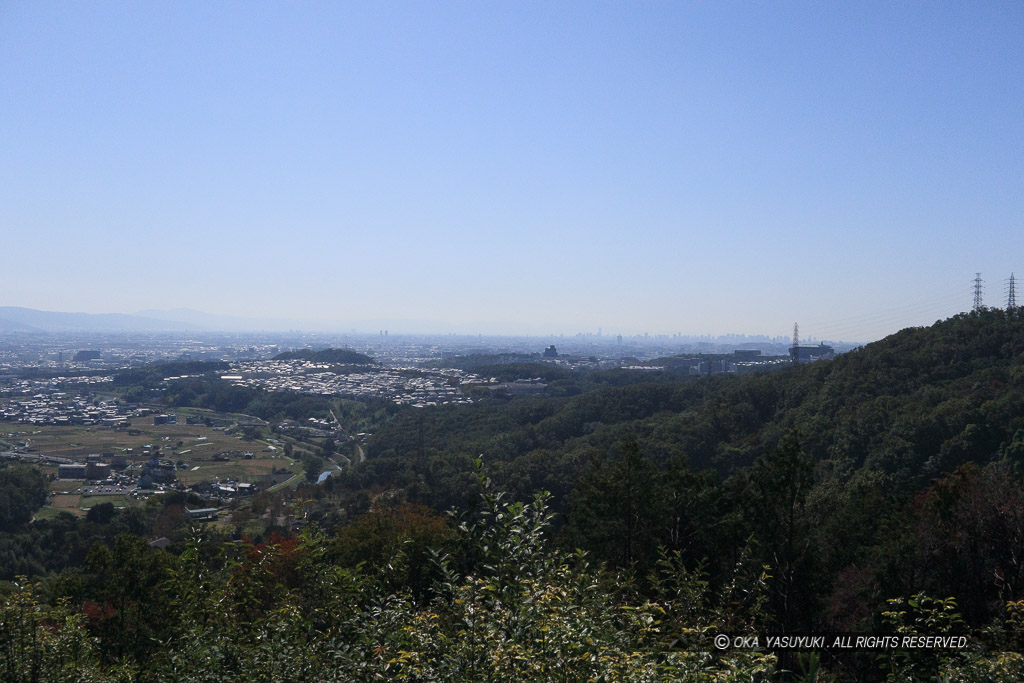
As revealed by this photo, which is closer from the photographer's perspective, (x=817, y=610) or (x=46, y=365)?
(x=817, y=610)

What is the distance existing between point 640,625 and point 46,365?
9678 cm

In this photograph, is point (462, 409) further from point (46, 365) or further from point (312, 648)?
point (46, 365)

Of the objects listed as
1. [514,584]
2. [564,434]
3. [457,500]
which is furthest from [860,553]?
[564,434]

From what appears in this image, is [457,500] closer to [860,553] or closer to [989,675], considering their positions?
[860,553]

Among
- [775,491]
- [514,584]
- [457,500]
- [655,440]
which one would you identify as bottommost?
[457,500]

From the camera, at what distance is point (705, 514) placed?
10.4 meters

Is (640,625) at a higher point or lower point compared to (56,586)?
higher

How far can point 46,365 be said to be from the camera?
78.6 m

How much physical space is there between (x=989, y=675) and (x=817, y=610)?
18.6 ft

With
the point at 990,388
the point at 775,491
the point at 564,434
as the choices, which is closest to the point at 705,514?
the point at 775,491

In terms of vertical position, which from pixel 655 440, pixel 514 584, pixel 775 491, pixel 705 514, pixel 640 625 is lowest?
pixel 655 440

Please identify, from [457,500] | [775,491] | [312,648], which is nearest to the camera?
[312,648]

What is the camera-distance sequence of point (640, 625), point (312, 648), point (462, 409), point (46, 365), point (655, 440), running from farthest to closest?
1. point (46, 365)
2. point (462, 409)
3. point (655, 440)
4. point (312, 648)
5. point (640, 625)

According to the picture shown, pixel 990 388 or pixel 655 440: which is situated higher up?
pixel 990 388
